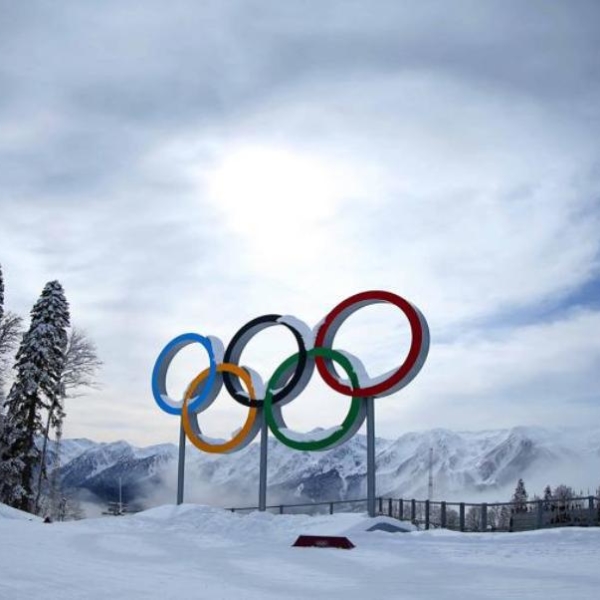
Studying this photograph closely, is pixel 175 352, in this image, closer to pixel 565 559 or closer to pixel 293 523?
pixel 293 523

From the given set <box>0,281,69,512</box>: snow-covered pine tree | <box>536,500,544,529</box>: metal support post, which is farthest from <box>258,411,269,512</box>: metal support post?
<box>0,281,69,512</box>: snow-covered pine tree

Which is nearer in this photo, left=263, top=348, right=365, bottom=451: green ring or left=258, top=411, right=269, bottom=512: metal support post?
left=263, top=348, right=365, bottom=451: green ring

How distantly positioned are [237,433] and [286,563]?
549 inches

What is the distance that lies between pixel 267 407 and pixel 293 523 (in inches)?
182

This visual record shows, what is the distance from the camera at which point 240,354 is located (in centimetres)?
3070

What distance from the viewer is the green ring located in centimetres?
2528

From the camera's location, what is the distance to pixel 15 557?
1382cm

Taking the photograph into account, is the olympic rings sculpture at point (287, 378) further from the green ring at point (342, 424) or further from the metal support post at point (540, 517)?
the metal support post at point (540, 517)

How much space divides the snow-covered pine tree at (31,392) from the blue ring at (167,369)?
7.73m

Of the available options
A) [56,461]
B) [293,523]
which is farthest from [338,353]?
[56,461]

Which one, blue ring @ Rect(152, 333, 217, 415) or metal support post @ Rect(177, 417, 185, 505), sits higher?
blue ring @ Rect(152, 333, 217, 415)

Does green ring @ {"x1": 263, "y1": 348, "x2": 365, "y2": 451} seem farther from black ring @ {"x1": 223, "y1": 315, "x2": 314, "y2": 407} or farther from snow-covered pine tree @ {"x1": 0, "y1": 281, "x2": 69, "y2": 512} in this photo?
snow-covered pine tree @ {"x1": 0, "y1": 281, "x2": 69, "y2": 512}

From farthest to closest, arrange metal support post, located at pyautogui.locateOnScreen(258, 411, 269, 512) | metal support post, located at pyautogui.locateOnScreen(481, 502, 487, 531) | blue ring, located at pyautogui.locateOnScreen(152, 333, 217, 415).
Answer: blue ring, located at pyautogui.locateOnScreen(152, 333, 217, 415), metal support post, located at pyautogui.locateOnScreen(258, 411, 269, 512), metal support post, located at pyautogui.locateOnScreen(481, 502, 487, 531)

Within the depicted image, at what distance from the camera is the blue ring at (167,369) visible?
30.9 m
